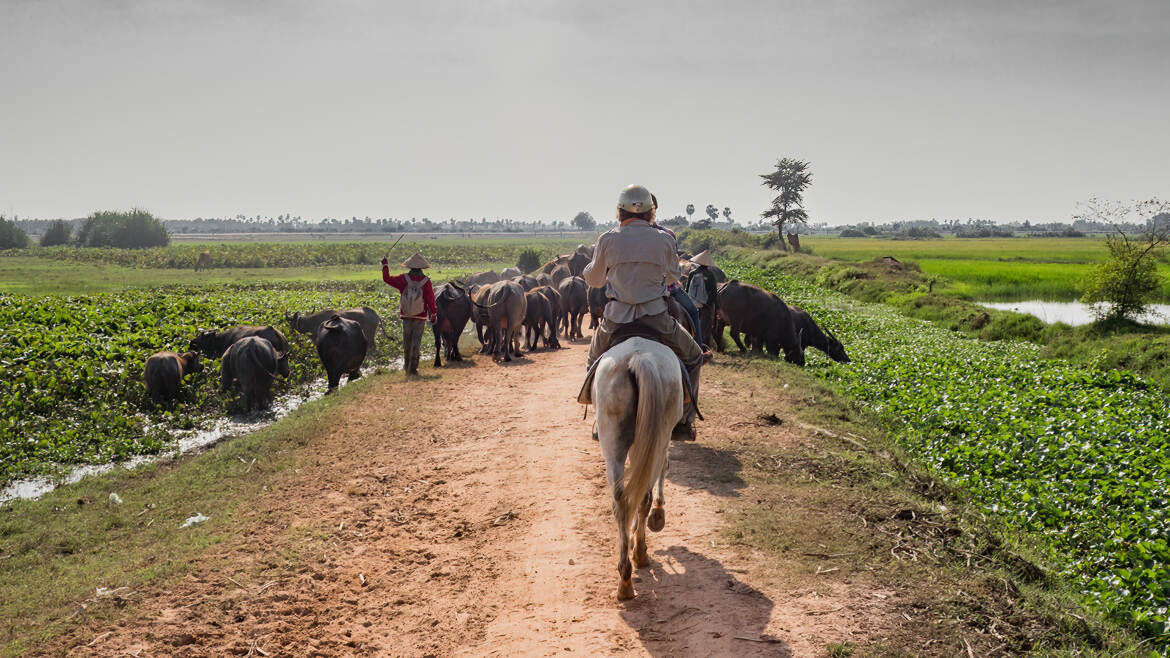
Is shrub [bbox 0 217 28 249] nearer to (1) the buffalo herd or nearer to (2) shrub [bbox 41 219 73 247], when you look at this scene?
(2) shrub [bbox 41 219 73 247]

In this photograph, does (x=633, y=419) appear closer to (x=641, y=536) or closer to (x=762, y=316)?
(x=641, y=536)

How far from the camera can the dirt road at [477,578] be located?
193 inches

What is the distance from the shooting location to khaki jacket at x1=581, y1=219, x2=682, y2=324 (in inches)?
233

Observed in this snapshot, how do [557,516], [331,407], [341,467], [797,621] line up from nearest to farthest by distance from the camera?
[797,621], [557,516], [341,467], [331,407]

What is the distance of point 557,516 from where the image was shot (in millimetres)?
6844

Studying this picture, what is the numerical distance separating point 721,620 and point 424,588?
2.49 metres

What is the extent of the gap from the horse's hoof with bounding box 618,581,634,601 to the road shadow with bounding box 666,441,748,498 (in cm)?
235

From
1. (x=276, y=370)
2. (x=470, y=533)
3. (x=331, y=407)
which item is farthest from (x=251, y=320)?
(x=470, y=533)

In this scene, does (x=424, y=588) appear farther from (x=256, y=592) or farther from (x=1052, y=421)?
(x=1052, y=421)

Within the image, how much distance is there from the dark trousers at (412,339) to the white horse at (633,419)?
31.6 feet

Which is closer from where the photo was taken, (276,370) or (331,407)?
(331,407)

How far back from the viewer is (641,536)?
5.61 meters

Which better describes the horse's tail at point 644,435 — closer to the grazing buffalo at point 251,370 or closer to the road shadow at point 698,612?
the road shadow at point 698,612

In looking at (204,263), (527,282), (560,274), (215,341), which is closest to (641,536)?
(215,341)
